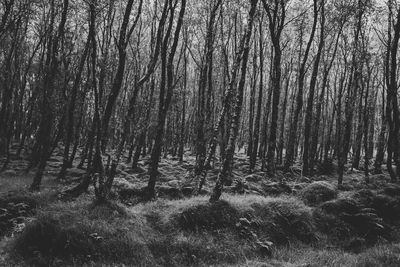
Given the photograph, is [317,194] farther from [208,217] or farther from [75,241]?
[75,241]

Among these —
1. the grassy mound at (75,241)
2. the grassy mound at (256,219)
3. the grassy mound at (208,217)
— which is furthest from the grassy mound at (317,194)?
the grassy mound at (75,241)

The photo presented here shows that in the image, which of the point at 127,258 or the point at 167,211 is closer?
the point at 127,258

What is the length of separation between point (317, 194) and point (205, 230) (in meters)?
5.60

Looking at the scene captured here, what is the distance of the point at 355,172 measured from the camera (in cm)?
2580

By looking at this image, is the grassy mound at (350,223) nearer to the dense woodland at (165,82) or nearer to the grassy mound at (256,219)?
the grassy mound at (256,219)

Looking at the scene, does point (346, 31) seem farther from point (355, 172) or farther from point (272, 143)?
point (272, 143)

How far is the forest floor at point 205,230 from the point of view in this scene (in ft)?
26.3

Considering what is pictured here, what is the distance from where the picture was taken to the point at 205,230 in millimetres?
9734

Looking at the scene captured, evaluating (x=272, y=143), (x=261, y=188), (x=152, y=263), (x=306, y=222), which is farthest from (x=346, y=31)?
(x=152, y=263)

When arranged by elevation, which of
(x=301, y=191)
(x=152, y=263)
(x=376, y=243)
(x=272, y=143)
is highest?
(x=272, y=143)

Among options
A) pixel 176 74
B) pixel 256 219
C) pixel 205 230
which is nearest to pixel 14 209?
pixel 205 230

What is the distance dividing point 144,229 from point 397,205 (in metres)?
9.39

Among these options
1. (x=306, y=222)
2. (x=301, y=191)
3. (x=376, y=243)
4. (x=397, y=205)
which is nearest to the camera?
(x=376, y=243)

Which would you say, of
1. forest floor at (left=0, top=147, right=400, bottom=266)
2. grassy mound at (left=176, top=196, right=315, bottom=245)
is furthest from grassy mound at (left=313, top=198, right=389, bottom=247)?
grassy mound at (left=176, top=196, right=315, bottom=245)
